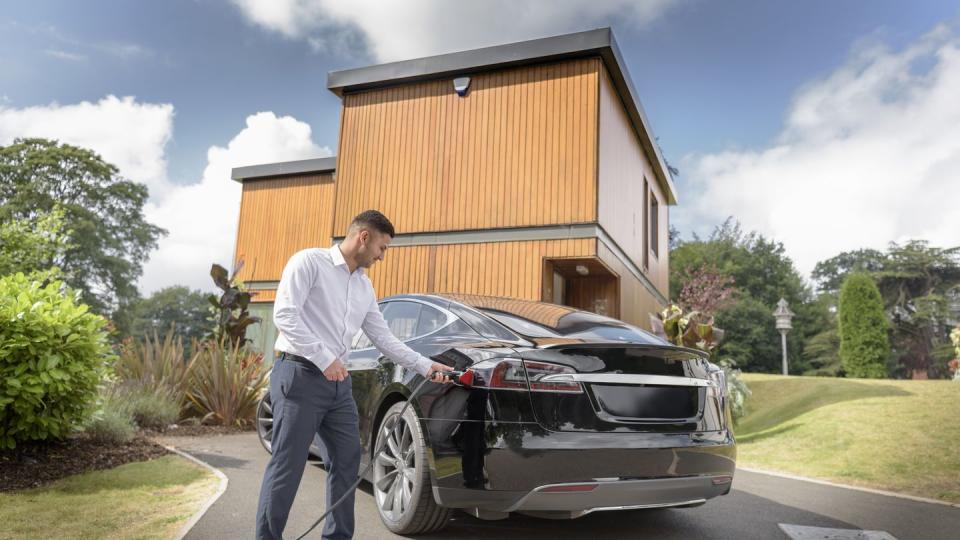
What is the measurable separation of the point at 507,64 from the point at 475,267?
3689 millimetres

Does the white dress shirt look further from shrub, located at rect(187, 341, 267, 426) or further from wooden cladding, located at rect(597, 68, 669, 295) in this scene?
wooden cladding, located at rect(597, 68, 669, 295)

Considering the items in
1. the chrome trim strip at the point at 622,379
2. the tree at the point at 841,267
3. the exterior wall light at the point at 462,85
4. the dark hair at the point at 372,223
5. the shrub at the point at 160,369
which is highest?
the tree at the point at 841,267

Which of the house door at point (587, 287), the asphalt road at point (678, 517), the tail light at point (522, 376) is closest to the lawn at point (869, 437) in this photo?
the asphalt road at point (678, 517)

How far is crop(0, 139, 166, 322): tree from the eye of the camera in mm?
32125

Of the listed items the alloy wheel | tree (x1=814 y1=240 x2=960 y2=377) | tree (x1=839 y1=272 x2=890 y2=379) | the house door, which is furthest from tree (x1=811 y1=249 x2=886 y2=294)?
the alloy wheel

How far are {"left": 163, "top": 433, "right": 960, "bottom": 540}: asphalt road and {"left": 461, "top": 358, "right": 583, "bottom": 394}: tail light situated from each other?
106cm

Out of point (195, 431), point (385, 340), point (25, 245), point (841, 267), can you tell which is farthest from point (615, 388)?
point (841, 267)

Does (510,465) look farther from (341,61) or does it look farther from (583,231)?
(341,61)

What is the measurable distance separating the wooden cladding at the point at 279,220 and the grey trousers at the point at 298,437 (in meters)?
14.5

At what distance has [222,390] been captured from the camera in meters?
7.98

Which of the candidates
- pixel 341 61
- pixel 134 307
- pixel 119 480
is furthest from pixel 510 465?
pixel 134 307

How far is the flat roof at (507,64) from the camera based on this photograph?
1040 cm

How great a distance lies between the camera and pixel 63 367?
4.86 metres

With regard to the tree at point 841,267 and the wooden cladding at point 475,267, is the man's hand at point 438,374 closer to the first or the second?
the wooden cladding at point 475,267
